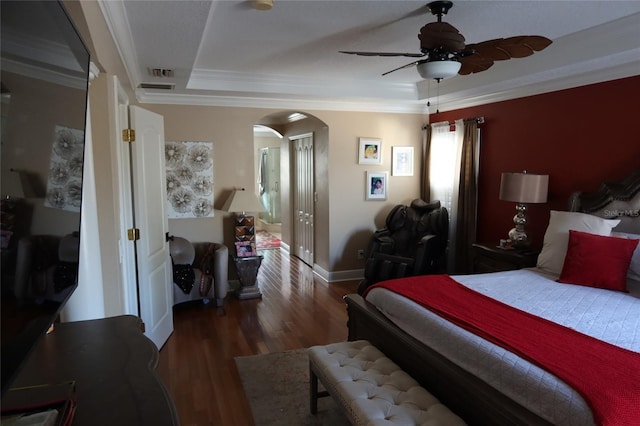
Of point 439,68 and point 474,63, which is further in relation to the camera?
point 474,63

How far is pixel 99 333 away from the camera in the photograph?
1.50 meters

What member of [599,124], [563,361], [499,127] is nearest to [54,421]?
[563,361]

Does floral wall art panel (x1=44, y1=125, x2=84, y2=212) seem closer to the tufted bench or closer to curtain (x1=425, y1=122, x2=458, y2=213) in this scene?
the tufted bench

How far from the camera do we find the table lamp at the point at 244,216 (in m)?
4.92

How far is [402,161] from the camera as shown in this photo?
5867mm

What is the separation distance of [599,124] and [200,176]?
413 cm

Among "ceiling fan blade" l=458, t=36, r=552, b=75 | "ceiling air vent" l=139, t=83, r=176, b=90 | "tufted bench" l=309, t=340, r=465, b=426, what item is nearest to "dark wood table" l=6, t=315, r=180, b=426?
"tufted bench" l=309, t=340, r=465, b=426

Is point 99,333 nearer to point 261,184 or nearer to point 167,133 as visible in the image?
point 167,133

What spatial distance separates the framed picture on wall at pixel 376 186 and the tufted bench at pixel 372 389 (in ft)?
10.9

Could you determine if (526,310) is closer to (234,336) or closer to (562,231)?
(562,231)

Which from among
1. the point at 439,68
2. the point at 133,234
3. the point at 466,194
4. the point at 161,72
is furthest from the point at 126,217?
the point at 466,194

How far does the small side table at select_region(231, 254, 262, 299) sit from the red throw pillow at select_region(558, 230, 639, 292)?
320cm

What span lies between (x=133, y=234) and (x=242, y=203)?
180 centimetres

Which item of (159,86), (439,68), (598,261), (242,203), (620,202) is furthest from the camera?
(242,203)
